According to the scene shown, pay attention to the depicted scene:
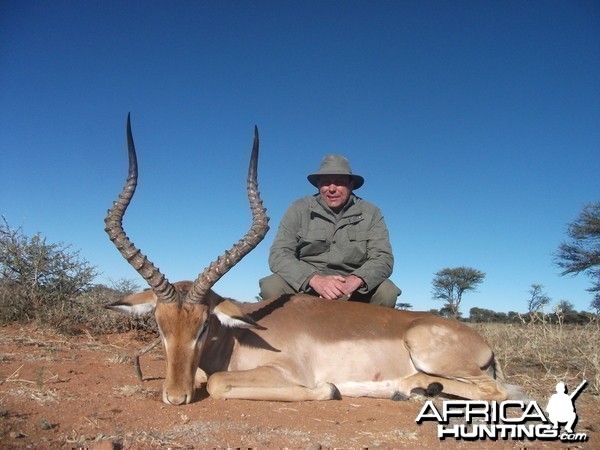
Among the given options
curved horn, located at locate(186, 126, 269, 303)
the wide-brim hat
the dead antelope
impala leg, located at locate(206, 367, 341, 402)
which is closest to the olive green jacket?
the wide-brim hat

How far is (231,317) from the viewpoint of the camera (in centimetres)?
430

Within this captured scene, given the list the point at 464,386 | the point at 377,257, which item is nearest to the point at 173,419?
the point at 464,386

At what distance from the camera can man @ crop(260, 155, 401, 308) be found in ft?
19.4

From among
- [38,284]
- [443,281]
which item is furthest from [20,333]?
[443,281]

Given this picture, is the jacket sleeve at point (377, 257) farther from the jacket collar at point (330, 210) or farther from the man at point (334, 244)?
the jacket collar at point (330, 210)

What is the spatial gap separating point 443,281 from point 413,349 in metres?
24.9

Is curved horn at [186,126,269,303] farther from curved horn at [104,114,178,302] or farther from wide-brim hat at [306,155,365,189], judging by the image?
wide-brim hat at [306,155,365,189]

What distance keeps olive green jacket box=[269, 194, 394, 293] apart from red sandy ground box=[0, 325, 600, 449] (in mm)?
2169

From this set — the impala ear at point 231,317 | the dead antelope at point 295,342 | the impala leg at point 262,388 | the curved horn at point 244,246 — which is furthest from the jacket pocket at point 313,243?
the impala leg at point 262,388

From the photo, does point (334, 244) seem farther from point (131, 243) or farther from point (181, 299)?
point (131, 243)

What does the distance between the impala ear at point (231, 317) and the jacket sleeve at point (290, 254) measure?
1.48 meters

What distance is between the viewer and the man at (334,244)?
5.92 metres

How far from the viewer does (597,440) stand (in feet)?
11.3

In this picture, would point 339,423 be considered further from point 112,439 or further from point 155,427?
point 112,439
